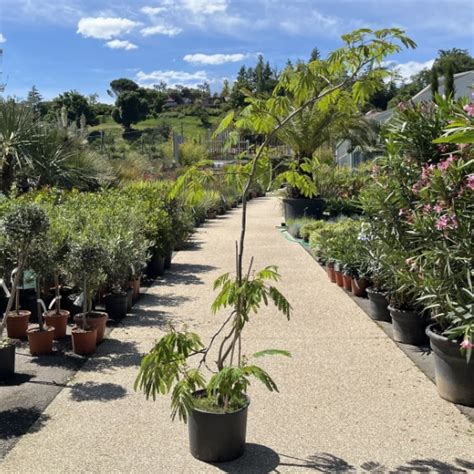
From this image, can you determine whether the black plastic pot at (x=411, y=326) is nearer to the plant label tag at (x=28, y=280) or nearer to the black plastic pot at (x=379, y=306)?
the black plastic pot at (x=379, y=306)

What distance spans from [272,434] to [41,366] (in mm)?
2358

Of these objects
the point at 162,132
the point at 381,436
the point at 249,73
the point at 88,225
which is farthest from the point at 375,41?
the point at 249,73

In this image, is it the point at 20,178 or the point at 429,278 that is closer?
the point at 429,278

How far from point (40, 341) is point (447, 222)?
3751mm

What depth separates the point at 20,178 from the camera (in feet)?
40.5

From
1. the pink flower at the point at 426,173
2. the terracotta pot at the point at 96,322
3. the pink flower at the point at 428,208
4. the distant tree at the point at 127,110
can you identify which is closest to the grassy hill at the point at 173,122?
the distant tree at the point at 127,110

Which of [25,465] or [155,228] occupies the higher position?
[155,228]

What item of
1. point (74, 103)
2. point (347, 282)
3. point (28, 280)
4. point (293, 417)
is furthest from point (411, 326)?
point (74, 103)

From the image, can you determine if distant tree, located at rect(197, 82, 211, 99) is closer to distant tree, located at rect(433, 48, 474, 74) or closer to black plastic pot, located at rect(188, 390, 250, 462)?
distant tree, located at rect(433, 48, 474, 74)

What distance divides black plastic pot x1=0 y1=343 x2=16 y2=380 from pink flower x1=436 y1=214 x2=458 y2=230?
142 inches

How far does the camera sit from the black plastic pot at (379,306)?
6617mm

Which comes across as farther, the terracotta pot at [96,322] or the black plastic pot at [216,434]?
the terracotta pot at [96,322]

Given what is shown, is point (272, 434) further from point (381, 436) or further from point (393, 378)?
point (393, 378)

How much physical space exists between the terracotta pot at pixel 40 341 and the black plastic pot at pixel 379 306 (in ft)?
11.8
